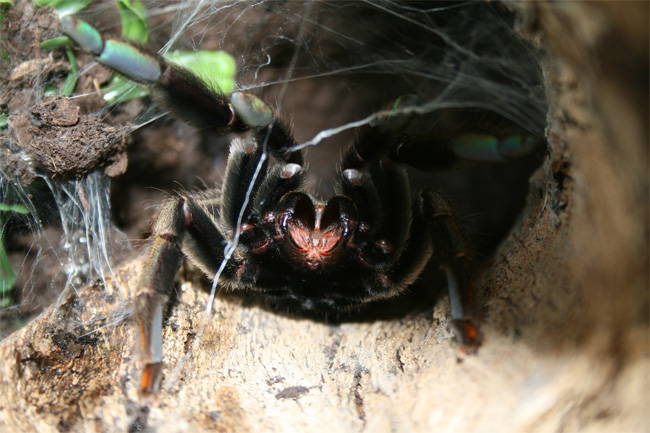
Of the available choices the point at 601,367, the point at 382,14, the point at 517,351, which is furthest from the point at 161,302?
the point at 382,14

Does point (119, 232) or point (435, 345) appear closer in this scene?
point (435, 345)

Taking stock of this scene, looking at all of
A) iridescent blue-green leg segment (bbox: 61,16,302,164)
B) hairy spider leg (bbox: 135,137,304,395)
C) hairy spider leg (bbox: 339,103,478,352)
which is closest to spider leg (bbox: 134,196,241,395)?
hairy spider leg (bbox: 135,137,304,395)

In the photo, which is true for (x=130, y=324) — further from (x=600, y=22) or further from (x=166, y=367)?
(x=600, y=22)

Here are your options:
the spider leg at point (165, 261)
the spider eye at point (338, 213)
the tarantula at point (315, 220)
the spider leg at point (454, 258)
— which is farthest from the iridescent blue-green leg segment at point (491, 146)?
the spider leg at point (165, 261)

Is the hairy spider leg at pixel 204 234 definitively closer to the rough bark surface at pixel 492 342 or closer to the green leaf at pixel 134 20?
the rough bark surface at pixel 492 342

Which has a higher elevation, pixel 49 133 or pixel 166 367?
pixel 49 133

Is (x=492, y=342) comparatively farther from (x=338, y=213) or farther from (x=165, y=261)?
(x=165, y=261)

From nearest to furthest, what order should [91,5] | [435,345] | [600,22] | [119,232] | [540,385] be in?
[600,22] → [540,385] → [435,345] → [91,5] → [119,232]

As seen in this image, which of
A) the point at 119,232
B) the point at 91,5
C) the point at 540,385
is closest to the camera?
the point at 540,385
